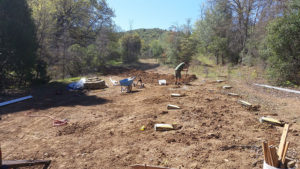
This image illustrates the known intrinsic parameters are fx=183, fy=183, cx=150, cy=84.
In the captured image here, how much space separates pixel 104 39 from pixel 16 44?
34.0ft

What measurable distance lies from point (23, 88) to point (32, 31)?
2.98m

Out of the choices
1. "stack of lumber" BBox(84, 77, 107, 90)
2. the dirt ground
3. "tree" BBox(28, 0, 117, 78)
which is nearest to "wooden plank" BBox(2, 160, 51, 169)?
the dirt ground

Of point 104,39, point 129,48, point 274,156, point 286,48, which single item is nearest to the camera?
point 274,156

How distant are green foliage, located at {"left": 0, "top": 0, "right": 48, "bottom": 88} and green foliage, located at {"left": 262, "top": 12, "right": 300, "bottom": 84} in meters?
11.9

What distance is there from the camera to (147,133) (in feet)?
13.7

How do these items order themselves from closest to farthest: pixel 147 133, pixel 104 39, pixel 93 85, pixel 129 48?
1. pixel 147 133
2. pixel 93 85
3. pixel 104 39
4. pixel 129 48

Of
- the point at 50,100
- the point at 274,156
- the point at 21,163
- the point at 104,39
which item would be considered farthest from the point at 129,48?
the point at 274,156

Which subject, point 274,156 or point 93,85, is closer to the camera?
point 274,156

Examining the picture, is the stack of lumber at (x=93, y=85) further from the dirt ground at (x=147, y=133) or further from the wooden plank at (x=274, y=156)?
the wooden plank at (x=274, y=156)

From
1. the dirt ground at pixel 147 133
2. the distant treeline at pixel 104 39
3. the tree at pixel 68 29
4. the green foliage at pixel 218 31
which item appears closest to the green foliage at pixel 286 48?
the distant treeline at pixel 104 39

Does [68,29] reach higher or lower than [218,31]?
higher

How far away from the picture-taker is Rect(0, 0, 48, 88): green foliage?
8.47 meters

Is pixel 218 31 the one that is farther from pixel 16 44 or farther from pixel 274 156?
pixel 274 156

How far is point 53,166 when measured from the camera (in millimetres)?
3066
